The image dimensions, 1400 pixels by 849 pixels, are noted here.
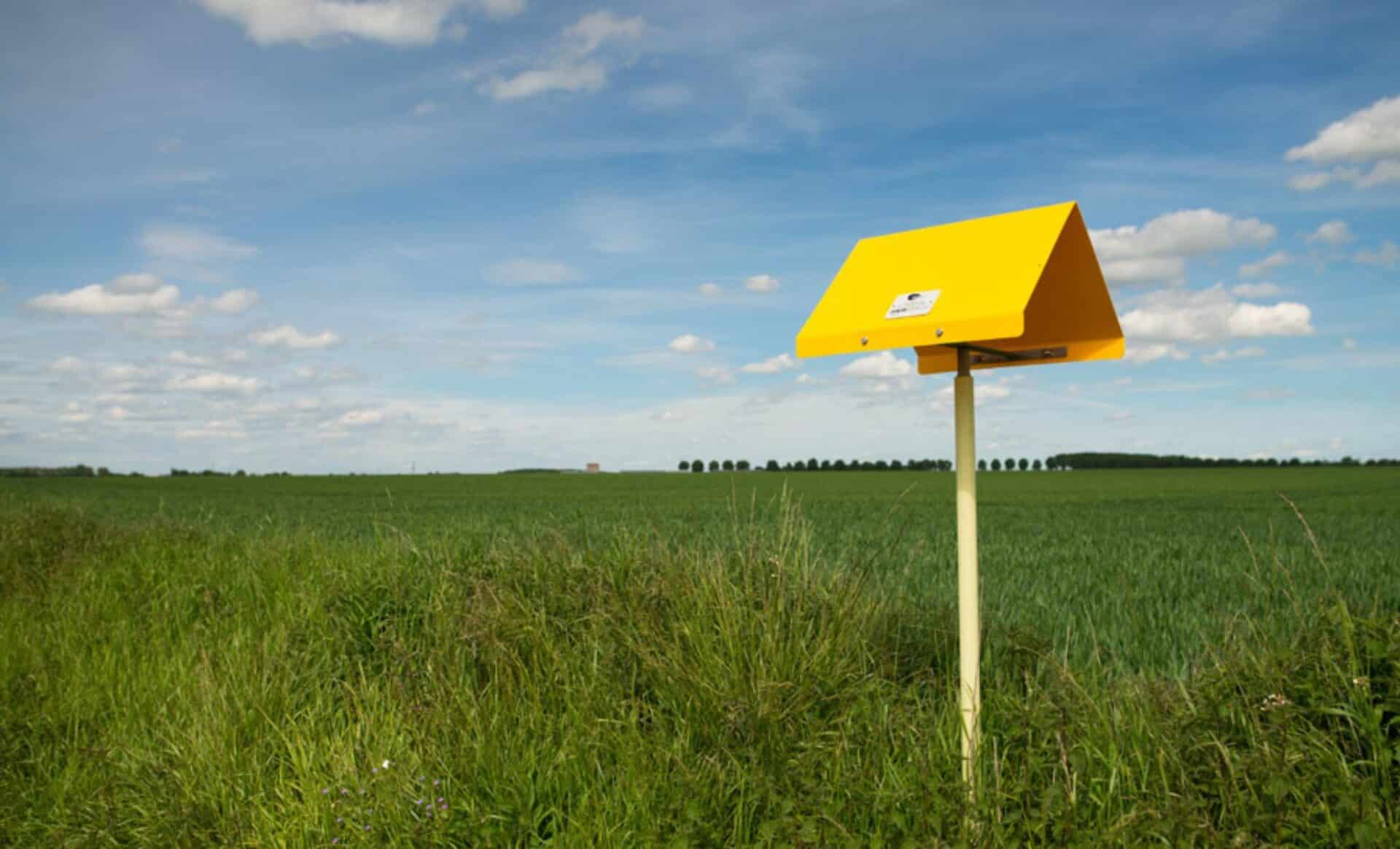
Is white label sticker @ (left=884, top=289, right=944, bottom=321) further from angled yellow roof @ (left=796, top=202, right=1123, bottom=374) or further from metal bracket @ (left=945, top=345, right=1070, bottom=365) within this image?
metal bracket @ (left=945, top=345, right=1070, bottom=365)

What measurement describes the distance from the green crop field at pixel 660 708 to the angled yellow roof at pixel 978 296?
833 mm

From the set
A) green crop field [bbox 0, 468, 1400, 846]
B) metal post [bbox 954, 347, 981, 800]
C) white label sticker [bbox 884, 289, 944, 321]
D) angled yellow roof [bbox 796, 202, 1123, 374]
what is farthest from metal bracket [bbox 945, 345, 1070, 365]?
green crop field [bbox 0, 468, 1400, 846]

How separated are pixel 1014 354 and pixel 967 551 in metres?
1.08

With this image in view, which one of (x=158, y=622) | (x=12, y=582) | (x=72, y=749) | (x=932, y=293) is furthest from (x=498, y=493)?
(x=932, y=293)

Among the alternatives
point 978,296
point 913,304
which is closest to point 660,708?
point 913,304

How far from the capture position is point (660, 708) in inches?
172

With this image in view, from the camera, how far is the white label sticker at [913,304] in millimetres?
3816

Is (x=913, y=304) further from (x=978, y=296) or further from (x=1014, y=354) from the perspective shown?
(x=1014, y=354)

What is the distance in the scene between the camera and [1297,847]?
314cm

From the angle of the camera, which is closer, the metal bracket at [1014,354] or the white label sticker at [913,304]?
the white label sticker at [913,304]

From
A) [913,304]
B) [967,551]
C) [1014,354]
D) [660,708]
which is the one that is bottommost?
[660,708]

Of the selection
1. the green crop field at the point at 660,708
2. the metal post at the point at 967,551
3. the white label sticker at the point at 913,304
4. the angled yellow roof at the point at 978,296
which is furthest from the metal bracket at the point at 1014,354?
the green crop field at the point at 660,708

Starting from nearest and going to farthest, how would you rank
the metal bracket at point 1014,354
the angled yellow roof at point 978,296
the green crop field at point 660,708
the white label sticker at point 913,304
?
the green crop field at point 660,708
the angled yellow roof at point 978,296
the white label sticker at point 913,304
the metal bracket at point 1014,354

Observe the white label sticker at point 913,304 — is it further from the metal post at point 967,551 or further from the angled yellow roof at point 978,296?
the metal post at point 967,551
